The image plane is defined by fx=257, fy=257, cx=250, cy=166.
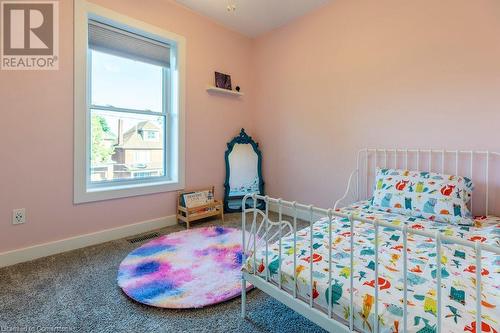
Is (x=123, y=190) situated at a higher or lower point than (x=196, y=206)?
higher

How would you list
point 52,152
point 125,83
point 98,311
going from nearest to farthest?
point 98,311 < point 52,152 < point 125,83

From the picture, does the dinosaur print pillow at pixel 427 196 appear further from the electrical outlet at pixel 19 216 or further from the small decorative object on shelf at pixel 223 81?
the electrical outlet at pixel 19 216

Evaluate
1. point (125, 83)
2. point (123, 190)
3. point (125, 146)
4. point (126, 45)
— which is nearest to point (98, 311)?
point (123, 190)

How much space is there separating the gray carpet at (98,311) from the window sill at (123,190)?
0.67 meters

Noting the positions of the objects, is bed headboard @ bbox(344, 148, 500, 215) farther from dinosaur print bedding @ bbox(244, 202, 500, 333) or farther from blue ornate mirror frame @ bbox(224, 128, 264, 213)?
blue ornate mirror frame @ bbox(224, 128, 264, 213)

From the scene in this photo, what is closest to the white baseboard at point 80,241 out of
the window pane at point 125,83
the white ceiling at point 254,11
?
the window pane at point 125,83

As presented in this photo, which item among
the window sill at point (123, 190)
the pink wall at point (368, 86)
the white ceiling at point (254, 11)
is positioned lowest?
the window sill at point (123, 190)

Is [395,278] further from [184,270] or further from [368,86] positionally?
[368,86]

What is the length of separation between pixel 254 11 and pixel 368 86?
Result: 1.59 meters

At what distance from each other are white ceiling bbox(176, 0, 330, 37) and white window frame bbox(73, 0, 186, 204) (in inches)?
18.7

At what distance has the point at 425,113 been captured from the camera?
224 centimetres

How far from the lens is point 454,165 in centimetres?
211

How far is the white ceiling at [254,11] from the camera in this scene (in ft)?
9.36

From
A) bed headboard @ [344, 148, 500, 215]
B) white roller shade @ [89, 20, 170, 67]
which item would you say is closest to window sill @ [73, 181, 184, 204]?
white roller shade @ [89, 20, 170, 67]
